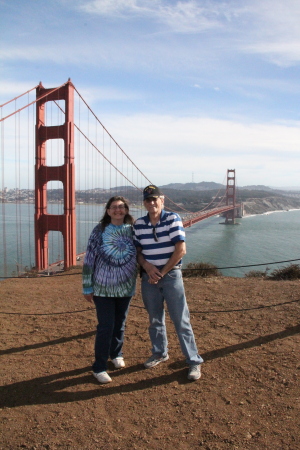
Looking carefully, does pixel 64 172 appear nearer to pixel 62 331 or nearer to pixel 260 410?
pixel 62 331

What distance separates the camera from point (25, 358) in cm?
271

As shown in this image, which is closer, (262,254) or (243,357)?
(243,357)

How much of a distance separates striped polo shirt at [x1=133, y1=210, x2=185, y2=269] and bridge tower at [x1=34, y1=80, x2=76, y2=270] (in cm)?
939

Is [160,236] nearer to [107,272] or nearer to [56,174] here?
[107,272]

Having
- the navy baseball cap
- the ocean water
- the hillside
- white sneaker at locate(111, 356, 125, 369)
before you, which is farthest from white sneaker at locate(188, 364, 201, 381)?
the hillside

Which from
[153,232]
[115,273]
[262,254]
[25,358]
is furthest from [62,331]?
[262,254]

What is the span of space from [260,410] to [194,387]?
1.35 ft

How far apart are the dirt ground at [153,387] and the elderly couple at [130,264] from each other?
0.65 feet

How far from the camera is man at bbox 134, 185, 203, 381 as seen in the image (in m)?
2.31

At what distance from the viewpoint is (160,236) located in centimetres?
233

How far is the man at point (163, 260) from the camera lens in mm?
2309

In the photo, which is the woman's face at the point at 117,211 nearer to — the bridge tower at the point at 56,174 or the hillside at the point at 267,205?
the bridge tower at the point at 56,174

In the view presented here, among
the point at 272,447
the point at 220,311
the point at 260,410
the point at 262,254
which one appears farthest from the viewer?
the point at 262,254

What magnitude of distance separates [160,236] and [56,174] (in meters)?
9.97
